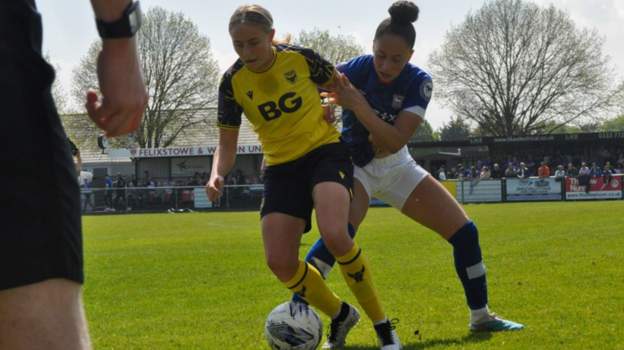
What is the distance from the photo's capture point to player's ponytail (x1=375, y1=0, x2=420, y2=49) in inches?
218

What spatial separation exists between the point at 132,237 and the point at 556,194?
2242 centimetres

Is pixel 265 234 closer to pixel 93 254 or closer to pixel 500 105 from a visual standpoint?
pixel 93 254

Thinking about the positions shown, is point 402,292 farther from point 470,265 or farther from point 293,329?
point 293,329

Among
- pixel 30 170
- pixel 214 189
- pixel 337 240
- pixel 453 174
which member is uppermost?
pixel 30 170

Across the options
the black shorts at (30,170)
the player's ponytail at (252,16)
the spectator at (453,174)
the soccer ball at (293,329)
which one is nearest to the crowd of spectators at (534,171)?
the spectator at (453,174)

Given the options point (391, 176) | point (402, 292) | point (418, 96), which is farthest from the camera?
point (402, 292)

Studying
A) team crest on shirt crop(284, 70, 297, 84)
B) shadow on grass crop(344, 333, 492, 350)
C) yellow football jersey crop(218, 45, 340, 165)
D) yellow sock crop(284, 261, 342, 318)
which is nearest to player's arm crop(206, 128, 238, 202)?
yellow football jersey crop(218, 45, 340, 165)

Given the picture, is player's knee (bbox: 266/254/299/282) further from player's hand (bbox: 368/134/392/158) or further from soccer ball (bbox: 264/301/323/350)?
player's hand (bbox: 368/134/392/158)

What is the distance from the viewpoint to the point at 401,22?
5.57 metres

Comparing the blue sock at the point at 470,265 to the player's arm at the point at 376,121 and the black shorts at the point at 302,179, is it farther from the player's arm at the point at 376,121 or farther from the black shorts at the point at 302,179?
the black shorts at the point at 302,179

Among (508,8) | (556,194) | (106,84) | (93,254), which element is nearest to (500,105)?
(508,8)

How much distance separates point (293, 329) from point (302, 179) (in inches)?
37.7

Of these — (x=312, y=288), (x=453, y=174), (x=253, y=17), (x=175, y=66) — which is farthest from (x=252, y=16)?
(x=175, y=66)

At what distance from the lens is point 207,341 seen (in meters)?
5.73
